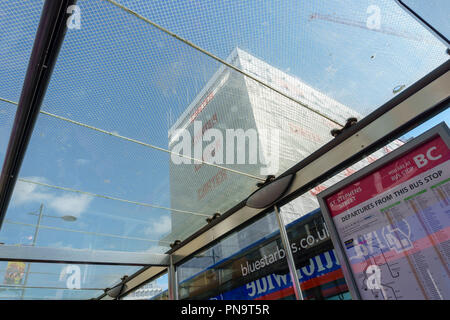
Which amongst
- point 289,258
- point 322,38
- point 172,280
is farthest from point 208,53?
point 172,280

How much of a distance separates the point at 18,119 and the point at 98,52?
0.85m

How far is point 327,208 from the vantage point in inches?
85.5

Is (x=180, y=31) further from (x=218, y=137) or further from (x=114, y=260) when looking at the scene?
(x=114, y=260)

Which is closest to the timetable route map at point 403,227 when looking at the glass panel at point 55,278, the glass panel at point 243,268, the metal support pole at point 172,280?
the glass panel at point 243,268

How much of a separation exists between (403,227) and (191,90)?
69.2 inches

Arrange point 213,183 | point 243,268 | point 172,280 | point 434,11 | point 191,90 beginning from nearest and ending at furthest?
point 434,11, point 191,90, point 213,183, point 243,268, point 172,280

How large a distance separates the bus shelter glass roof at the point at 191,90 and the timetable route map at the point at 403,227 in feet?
2.31

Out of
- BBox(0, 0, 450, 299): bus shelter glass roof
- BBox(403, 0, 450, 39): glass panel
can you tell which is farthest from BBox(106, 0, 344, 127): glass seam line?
BBox(403, 0, 450, 39): glass panel

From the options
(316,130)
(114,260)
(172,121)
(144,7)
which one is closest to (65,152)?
(172,121)

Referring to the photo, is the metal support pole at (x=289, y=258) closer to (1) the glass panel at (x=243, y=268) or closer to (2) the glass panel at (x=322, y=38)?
(1) the glass panel at (x=243, y=268)

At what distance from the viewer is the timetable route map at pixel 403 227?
1.61m

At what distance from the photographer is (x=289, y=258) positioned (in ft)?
9.05

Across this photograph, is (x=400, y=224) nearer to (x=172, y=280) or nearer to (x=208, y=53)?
(x=208, y=53)

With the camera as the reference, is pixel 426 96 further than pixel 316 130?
No
